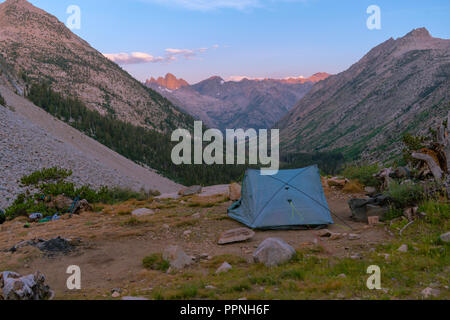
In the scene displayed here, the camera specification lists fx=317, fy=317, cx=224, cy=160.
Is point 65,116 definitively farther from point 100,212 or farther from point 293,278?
point 293,278

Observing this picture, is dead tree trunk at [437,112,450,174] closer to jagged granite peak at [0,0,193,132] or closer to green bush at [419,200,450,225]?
green bush at [419,200,450,225]

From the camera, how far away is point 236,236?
1091 centimetres

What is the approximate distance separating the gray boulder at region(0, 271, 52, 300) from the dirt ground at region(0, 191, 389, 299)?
1.22 feet

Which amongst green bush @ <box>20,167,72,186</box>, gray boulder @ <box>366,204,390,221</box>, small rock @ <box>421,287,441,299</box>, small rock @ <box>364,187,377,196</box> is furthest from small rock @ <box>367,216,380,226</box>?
green bush @ <box>20,167,72,186</box>

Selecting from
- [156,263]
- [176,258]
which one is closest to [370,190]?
[176,258]

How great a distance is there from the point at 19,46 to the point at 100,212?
124 metres

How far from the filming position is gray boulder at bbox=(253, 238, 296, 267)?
796 cm

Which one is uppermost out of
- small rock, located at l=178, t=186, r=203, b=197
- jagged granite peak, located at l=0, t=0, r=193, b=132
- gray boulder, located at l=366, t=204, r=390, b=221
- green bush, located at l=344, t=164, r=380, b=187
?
jagged granite peak, located at l=0, t=0, r=193, b=132

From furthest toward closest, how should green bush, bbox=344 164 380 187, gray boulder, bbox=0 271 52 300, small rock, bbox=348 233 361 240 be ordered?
green bush, bbox=344 164 380 187
small rock, bbox=348 233 361 240
gray boulder, bbox=0 271 52 300

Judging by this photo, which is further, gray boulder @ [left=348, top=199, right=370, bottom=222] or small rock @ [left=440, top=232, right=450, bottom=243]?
gray boulder @ [left=348, top=199, right=370, bottom=222]

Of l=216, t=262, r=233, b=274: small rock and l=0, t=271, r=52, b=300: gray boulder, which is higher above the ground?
l=0, t=271, r=52, b=300: gray boulder

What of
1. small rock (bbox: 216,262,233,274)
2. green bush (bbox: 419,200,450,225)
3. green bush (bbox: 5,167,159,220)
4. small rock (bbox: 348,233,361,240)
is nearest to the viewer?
small rock (bbox: 216,262,233,274)

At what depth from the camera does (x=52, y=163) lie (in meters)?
31.6

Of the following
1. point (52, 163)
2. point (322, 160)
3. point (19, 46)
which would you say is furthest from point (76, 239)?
point (322, 160)
